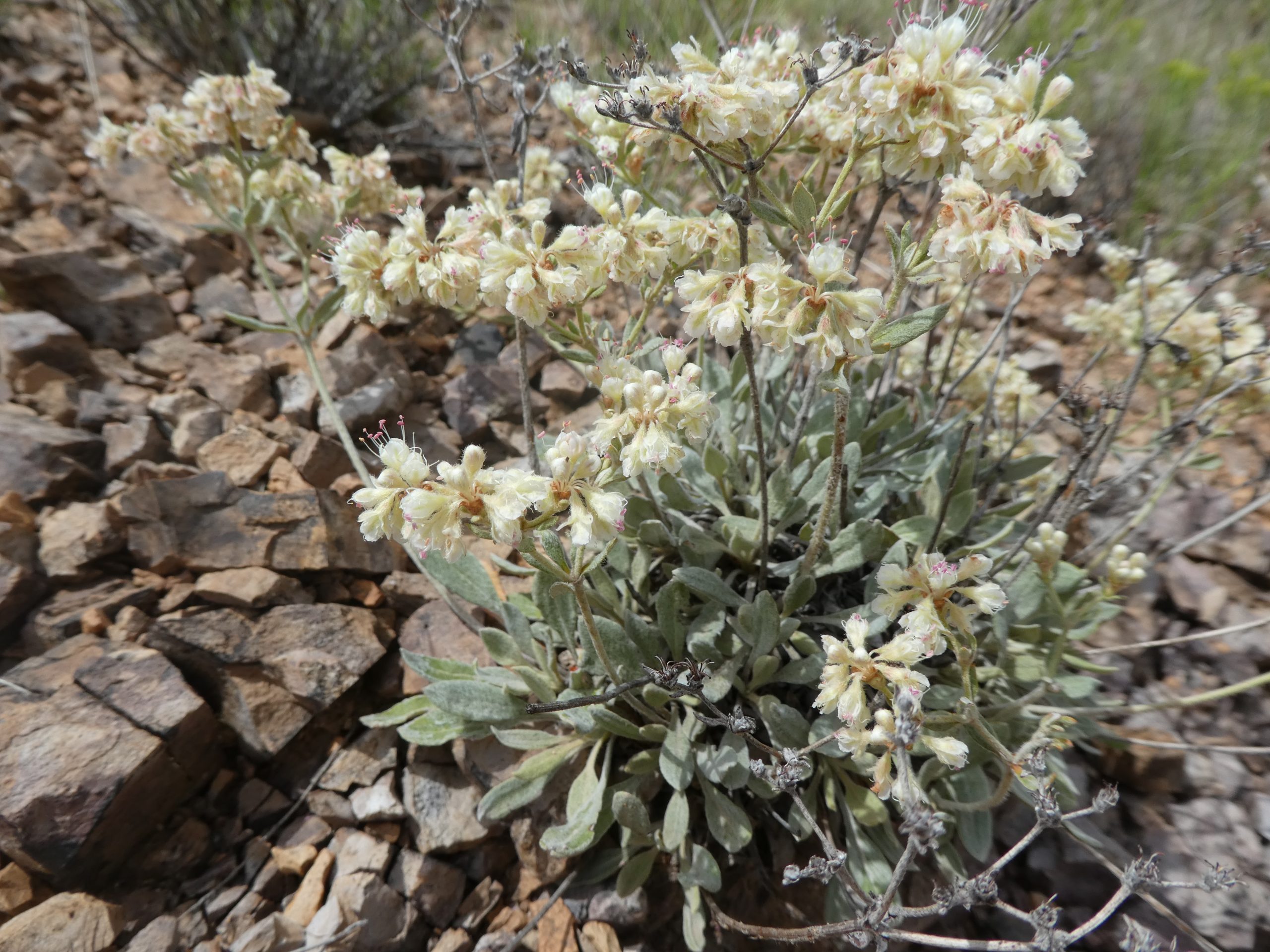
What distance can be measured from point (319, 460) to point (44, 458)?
3.89 feet

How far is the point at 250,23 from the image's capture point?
18.2ft

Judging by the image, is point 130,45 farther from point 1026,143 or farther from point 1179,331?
point 1179,331

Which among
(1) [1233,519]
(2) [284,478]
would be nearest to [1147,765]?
(1) [1233,519]

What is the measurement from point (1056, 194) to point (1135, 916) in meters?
2.97

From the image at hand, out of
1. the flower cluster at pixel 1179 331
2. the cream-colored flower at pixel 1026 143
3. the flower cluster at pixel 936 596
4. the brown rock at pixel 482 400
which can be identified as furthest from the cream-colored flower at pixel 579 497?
the brown rock at pixel 482 400

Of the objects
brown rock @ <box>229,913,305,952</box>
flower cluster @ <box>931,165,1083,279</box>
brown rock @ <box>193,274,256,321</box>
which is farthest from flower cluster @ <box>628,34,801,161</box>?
brown rock @ <box>193,274,256,321</box>

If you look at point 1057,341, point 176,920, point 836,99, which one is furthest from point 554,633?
point 1057,341

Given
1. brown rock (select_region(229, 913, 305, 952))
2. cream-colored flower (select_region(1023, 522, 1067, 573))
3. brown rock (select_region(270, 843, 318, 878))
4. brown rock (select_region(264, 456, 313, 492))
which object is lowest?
brown rock (select_region(229, 913, 305, 952))

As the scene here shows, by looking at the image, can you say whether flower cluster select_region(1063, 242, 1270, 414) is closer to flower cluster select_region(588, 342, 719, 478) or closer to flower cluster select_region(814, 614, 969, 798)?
flower cluster select_region(814, 614, 969, 798)

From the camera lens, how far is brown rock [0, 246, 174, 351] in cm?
406

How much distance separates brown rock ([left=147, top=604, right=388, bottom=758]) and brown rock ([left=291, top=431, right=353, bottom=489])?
87cm

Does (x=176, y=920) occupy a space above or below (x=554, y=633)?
below

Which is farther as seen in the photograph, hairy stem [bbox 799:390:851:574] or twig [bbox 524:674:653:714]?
hairy stem [bbox 799:390:851:574]

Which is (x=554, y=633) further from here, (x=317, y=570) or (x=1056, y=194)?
(x=1056, y=194)
